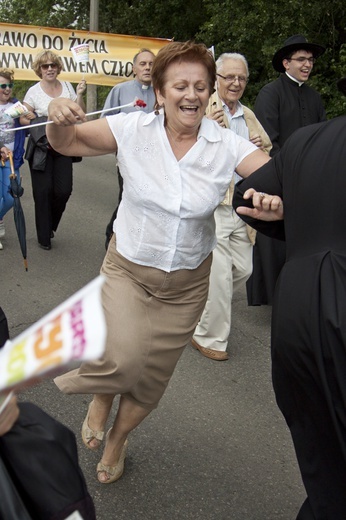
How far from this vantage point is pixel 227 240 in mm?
4641

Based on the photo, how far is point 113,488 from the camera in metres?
3.24

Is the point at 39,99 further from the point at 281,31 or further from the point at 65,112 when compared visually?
the point at 281,31

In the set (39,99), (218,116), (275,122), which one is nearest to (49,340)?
(218,116)

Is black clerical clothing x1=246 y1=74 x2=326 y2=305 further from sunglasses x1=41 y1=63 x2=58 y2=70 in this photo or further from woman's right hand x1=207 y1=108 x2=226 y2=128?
sunglasses x1=41 y1=63 x2=58 y2=70

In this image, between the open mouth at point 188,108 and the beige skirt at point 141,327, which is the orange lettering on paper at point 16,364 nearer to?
the beige skirt at point 141,327

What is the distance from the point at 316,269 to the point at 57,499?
1.21m

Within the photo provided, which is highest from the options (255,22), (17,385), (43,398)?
(17,385)

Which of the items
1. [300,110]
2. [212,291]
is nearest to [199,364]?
[212,291]

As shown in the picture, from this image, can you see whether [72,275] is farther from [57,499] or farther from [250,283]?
[57,499]

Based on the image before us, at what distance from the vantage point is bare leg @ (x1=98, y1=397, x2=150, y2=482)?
3.14m

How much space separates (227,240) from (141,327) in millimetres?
1817

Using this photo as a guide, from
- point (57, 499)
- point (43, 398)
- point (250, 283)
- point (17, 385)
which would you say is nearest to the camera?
point (17, 385)

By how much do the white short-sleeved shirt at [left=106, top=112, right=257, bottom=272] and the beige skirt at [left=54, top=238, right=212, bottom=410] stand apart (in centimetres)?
8

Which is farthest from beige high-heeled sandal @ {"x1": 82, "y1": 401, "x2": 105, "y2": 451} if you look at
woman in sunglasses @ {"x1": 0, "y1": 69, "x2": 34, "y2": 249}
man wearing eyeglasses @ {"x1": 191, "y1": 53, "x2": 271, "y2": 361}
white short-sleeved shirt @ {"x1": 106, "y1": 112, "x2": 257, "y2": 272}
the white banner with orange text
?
woman in sunglasses @ {"x1": 0, "y1": 69, "x2": 34, "y2": 249}
